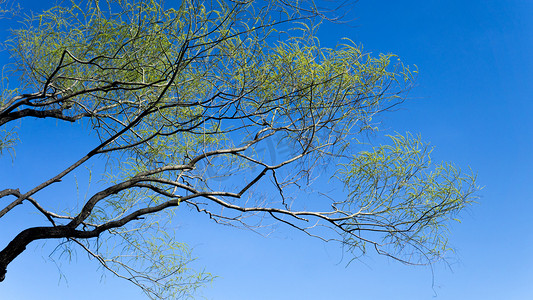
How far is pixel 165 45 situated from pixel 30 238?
1815 millimetres

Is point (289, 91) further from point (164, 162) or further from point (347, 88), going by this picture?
point (164, 162)

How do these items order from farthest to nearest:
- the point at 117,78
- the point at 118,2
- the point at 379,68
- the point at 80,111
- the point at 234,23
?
the point at 80,111
the point at 117,78
the point at 379,68
the point at 118,2
the point at 234,23

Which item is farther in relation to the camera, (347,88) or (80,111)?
(80,111)

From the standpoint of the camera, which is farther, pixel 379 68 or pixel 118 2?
pixel 379 68

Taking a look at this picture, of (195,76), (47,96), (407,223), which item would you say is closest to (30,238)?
(47,96)

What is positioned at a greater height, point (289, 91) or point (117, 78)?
point (117, 78)

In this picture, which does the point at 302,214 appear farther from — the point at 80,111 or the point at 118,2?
the point at 80,111

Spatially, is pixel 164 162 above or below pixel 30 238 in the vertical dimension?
above

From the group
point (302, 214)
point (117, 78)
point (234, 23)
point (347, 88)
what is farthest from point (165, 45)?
point (302, 214)

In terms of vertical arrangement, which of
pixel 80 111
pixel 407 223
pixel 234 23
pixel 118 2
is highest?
pixel 80 111

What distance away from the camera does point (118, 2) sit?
10.2 ft

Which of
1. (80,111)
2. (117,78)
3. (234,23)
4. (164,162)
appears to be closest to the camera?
(234,23)

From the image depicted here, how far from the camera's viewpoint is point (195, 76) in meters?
3.71

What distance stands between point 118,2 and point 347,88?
1.72 metres
